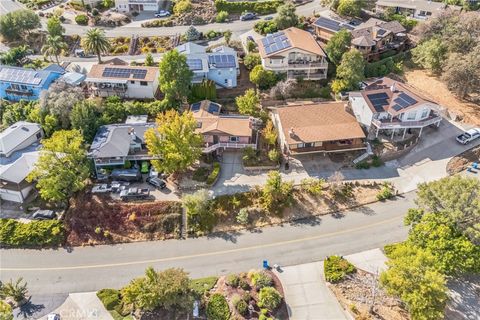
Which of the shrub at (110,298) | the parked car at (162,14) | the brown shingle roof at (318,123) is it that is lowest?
the shrub at (110,298)

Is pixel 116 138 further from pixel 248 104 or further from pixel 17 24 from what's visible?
pixel 17 24

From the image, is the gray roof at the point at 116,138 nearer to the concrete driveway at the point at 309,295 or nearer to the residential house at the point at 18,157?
the residential house at the point at 18,157

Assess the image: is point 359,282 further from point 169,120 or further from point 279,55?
point 279,55

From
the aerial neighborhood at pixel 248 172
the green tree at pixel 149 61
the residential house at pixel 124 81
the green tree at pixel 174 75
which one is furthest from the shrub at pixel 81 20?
the green tree at pixel 174 75

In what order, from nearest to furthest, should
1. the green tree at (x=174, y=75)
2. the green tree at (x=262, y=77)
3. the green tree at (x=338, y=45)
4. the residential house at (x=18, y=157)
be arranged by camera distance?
the residential house at (x=18, y=157)
the green tree at (x=174, y=75)
the green tree at (x=262, y=77)
the green tree at (x=338, y=45)

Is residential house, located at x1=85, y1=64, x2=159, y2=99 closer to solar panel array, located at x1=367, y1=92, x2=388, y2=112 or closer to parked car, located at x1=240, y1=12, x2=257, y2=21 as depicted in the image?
parked car, located at x1=240, y1=12, x2=257, y2=21

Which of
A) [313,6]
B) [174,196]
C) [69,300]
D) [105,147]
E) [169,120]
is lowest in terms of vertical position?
[69,300]

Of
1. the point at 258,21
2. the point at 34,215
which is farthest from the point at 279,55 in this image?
the point at 34,215
